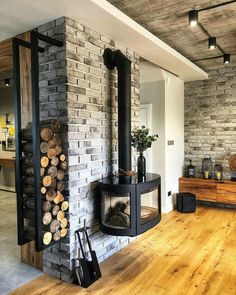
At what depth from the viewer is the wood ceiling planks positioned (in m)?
2.57

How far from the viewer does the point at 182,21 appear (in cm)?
296

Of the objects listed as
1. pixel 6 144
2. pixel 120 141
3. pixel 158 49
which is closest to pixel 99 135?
pixel 120 141

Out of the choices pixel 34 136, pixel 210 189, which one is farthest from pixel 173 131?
pixel 34 136

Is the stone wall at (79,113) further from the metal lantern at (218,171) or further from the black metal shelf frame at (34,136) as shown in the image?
the metal lantern at (218,171)

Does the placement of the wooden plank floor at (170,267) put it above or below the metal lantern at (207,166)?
below

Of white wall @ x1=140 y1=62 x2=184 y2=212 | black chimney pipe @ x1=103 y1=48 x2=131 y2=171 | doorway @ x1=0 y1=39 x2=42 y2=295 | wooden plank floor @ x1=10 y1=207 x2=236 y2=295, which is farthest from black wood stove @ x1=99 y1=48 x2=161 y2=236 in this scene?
white wall @ x1=140 y1=62 x2=184 y2=212

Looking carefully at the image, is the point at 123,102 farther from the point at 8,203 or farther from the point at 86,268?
the point at 8,203

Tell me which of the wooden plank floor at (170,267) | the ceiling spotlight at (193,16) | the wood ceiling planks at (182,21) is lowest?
the wooden plank floor at (170,267)

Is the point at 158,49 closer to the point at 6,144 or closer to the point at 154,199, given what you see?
the point at 154,199

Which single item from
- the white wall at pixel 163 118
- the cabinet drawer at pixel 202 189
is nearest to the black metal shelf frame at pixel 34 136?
the white wall at pixel 163 118

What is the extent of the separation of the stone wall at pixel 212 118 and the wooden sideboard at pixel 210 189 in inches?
18.5

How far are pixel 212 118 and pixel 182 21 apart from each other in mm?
2685

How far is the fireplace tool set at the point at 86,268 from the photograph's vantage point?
2.39m

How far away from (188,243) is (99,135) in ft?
6.02
